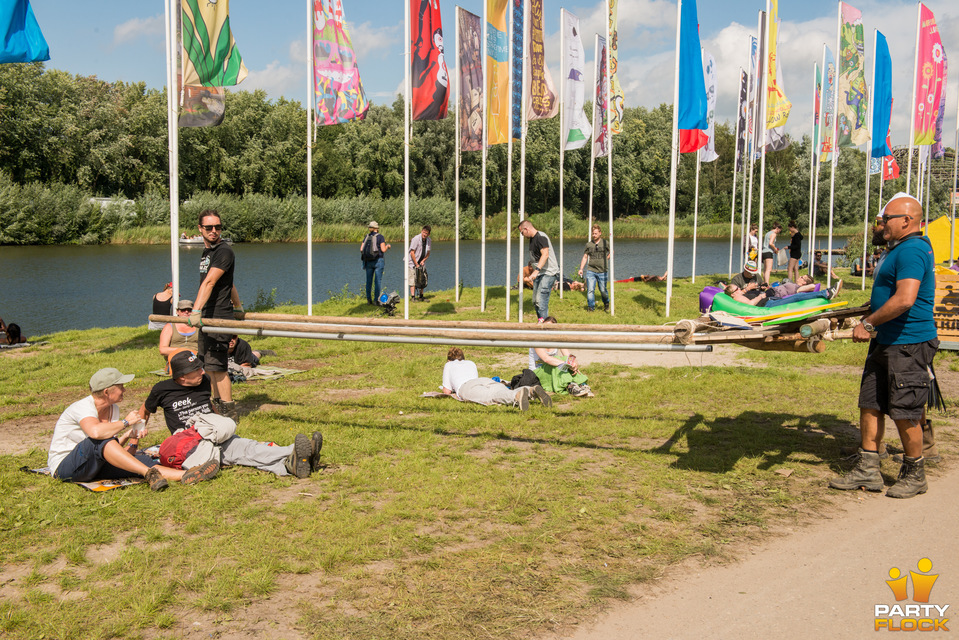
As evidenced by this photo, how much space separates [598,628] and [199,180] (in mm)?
62617

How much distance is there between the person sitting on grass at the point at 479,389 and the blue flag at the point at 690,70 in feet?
27.7

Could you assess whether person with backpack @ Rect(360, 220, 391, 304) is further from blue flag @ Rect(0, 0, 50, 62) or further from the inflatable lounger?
the inflatable lounger

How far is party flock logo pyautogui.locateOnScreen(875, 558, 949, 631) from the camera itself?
3.94 meters

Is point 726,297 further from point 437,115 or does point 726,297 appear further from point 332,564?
point 437,115

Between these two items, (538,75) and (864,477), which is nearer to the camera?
(864,477)

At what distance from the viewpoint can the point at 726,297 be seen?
6637 mm

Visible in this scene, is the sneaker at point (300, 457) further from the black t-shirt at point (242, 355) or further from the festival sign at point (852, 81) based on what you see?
the festival sign at point (852, 81)

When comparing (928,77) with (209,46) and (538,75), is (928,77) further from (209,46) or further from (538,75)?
(209,46)

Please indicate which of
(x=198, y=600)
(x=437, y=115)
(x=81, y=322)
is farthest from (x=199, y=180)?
(x=198, y=600)

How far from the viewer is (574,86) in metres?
17.8

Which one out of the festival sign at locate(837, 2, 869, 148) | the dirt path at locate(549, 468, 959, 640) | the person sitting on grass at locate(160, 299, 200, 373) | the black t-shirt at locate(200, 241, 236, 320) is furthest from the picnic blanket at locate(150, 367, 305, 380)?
the festival sign at locate(837, 2, 869, 148)

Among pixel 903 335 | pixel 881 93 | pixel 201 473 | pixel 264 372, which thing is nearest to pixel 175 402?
pixel 201 473

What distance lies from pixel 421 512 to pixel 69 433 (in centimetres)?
300

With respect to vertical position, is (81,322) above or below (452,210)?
below
